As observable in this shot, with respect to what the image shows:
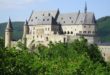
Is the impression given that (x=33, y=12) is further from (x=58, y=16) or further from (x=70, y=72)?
(x=70, y=72)

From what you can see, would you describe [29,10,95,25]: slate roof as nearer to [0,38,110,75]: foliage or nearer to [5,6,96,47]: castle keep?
[5,6,96,47]: castle keep

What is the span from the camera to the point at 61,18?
111 metres

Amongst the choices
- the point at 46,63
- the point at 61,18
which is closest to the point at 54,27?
the point at 61,18

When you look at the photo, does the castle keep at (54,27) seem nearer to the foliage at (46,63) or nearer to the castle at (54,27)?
the castle at (54,27)

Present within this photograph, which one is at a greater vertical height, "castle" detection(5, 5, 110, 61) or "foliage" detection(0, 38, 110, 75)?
"castle" detection(5, 5, 110, 61)

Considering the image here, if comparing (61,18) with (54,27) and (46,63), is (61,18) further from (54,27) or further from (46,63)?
(46,63)

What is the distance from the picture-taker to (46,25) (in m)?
109

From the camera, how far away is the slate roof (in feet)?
349

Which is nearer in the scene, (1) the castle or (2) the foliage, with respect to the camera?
(2) the foliage

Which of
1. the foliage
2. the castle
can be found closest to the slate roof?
the castle

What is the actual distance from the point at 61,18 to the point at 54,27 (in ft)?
12.6

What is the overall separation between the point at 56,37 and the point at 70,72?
59027 millimetres

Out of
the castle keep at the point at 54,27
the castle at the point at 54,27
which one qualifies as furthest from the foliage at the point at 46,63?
the castle keep at the point at 54,27

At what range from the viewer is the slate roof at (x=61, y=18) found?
106375 millimetres
